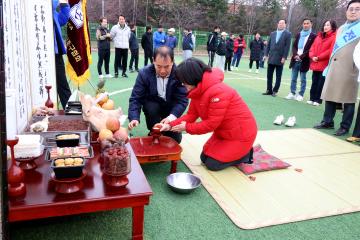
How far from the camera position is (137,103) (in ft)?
10.1

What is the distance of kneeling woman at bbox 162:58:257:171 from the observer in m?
2.55

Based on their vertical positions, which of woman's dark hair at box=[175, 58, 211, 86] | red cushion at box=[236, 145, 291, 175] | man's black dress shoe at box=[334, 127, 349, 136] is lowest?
red cushion at box=[236, 145, 291, 175]

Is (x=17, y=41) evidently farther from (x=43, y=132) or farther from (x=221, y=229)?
(x=221, y=229)

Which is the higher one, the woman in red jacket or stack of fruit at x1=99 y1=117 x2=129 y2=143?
the woman in red jacket

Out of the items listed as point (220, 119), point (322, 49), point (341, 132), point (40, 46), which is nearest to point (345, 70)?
point (341, 132)

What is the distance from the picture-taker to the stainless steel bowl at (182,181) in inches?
96.9

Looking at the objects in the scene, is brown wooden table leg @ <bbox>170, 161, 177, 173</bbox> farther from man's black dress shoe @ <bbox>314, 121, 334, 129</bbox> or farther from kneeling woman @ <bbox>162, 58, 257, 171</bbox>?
man's black dress shoe @ <bbox>314, 121, 334, 129</bbox>

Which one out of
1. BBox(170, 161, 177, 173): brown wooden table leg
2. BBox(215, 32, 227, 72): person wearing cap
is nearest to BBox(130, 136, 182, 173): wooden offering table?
BBox(170, 161, 177, 173): brown wooden table leg

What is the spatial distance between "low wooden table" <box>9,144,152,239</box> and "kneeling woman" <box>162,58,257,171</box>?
908 mm

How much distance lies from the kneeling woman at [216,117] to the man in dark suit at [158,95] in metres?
0.30

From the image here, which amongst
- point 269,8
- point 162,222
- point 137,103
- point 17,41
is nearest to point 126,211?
point 162,222

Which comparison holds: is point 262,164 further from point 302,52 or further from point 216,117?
point 302,52

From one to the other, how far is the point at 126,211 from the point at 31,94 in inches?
71.2

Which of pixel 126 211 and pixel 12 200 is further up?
pixel 12 200
